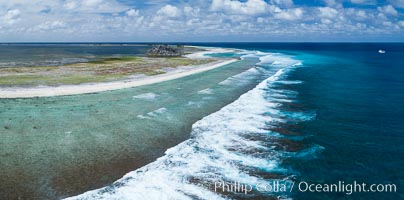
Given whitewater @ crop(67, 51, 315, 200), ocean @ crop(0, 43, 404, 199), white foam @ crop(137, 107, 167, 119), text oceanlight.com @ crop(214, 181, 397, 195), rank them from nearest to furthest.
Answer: whitewater @ crop(67, 51, 315, 200) → text oceanlight.com @ crop(214, 181, 397, 195) → ocean @ crop(0, 43, 404, 199) → white foam @ crop(137, 107, 167, 119)

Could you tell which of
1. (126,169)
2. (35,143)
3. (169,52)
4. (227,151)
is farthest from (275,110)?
(169,52)

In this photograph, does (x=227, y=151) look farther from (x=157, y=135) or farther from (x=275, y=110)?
(x=275, y=110)

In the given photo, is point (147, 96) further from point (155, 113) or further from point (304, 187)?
point (304, 187)

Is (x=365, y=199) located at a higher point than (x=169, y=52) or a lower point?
lower

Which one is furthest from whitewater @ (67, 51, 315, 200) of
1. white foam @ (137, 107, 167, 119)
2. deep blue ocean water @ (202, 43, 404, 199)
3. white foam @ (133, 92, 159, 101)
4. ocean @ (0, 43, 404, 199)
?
white foam @ (133, 92, 159, 101)

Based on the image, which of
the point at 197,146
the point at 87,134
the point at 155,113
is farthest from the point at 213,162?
the point at 155,113

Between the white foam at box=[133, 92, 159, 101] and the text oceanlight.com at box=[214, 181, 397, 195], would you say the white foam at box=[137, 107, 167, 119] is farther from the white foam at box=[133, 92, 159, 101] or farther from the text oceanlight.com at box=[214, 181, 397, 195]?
the text oceanlight.com at box=[214, 181, 397, 195]

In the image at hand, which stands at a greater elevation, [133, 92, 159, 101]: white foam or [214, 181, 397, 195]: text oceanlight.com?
[133, 92, 159, 101]: white foam
